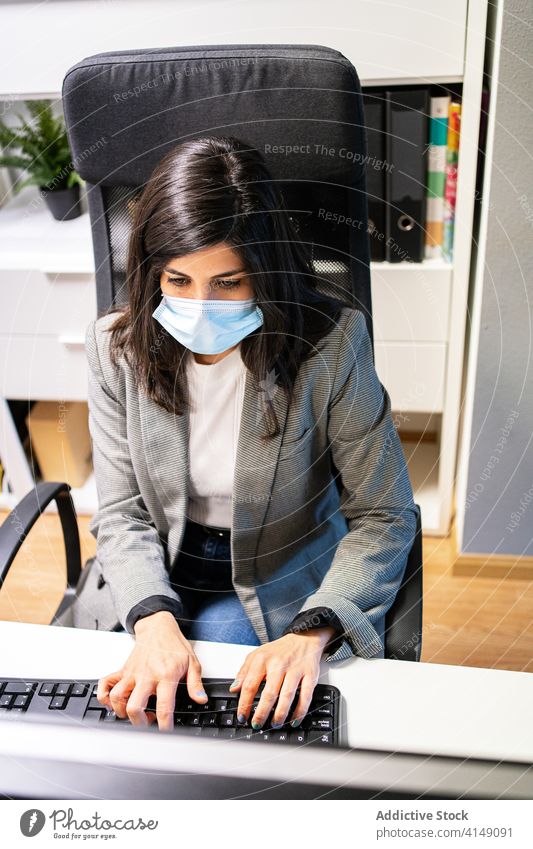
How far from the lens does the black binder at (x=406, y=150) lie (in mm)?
886

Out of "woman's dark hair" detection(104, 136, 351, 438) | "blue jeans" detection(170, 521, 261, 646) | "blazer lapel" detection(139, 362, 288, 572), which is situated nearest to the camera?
"woman's dark hair" detection(104, 136, 351, 438)

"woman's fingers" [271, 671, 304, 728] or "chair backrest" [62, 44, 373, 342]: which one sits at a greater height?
"chair backrest" [62, 44, 373, 342]

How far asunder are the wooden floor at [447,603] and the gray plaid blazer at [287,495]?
4.3 inches

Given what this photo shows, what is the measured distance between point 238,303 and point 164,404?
0.14m

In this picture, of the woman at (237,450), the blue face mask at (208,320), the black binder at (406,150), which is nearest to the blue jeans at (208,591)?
the woman at (237,450)

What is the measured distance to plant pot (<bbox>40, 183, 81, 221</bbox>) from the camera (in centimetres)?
86

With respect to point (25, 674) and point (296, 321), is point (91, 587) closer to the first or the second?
point (25, 674)

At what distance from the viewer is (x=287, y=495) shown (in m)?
0.77

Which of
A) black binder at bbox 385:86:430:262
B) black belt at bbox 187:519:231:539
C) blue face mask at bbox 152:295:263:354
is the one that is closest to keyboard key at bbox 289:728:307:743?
black belt at bbox 187:519:231:539

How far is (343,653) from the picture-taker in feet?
2.26

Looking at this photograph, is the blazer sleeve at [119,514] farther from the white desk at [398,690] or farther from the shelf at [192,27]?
the shelf at [192,27]

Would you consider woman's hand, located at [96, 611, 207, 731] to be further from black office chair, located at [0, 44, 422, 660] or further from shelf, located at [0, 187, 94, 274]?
shelf, located at [0, 187, 94, 274]

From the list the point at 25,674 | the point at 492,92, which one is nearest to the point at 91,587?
the point at 25,674

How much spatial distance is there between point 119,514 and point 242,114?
427 mm
